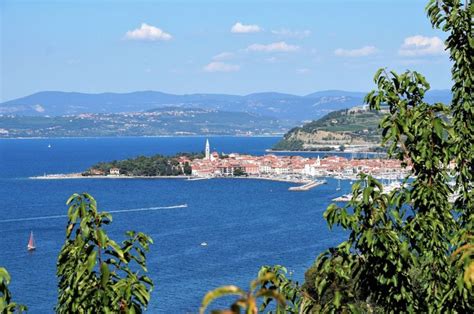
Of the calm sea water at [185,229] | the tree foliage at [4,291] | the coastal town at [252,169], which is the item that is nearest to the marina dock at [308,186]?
the calm sea water at [185,229]

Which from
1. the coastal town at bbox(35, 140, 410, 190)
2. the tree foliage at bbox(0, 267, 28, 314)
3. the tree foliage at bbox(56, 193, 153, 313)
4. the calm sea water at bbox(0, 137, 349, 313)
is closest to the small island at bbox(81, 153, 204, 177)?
the coastal town at bbox(35, 140, 410, 190)

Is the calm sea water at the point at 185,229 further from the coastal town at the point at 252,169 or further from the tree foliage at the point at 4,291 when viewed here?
the tree foliage at the point at 4,291

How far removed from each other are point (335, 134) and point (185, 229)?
52.0 m

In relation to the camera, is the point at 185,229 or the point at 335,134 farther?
the point at 335,134

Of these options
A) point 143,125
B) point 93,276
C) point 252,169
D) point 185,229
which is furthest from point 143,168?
point 143,125

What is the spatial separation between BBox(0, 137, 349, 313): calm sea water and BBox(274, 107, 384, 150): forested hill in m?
27.2

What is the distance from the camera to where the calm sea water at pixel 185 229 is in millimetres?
18422

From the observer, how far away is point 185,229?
27.3 m

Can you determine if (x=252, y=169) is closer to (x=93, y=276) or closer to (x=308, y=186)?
(x=308, y=186)

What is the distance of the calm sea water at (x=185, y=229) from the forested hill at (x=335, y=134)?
27.2 m

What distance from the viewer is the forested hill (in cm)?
7393

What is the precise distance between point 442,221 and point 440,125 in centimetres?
35

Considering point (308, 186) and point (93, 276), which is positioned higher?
point (93, 276)

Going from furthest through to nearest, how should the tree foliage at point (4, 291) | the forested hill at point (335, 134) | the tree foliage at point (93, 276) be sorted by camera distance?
the forested hill at point (335, 134) < the tree foliage at point (93, 276) < the tree foliage at point (4, 291)
